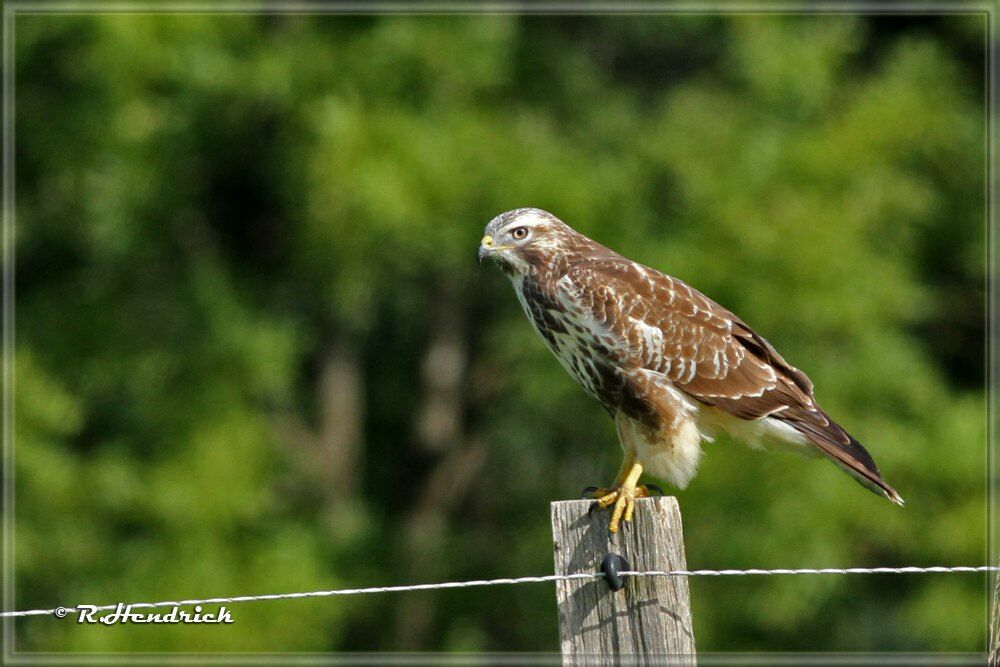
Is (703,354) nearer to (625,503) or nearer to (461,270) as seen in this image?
(625,503)

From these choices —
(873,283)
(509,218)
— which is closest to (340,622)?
(873,283)

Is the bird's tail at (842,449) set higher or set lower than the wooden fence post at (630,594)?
higher

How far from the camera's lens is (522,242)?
4336 millimetres

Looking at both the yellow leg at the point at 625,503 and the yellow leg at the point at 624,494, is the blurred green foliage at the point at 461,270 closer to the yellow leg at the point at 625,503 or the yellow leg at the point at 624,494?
the yellow leg at the point at 624,494

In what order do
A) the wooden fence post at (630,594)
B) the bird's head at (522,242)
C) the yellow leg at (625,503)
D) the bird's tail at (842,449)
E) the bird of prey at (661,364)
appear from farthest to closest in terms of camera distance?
the bird's head at (522,242) < the bird of prey at (661,364) < the bird's tail at (842,449) < the yellow leg at (625,503) < the wooden fence post at (630,594)

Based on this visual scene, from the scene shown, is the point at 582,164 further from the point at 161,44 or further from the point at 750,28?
the point at 161,44

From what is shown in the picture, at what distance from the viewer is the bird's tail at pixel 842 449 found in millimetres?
3855

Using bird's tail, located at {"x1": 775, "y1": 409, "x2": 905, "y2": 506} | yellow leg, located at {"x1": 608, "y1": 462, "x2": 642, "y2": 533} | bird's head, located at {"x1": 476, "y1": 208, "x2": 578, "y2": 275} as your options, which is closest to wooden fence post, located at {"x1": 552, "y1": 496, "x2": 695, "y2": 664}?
yellow leg, located at {"x1": 608, "y1": 462, "x2": 642, "y2": 533}

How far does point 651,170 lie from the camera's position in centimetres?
1057

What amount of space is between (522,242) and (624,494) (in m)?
1.21

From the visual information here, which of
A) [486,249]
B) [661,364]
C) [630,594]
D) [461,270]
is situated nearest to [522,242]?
[486,249]

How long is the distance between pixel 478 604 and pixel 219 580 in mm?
2789

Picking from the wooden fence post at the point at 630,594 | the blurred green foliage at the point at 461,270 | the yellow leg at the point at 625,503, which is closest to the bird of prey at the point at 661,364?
the yellow leg at the point at 625,503

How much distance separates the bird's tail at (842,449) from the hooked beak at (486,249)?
1.05 m
